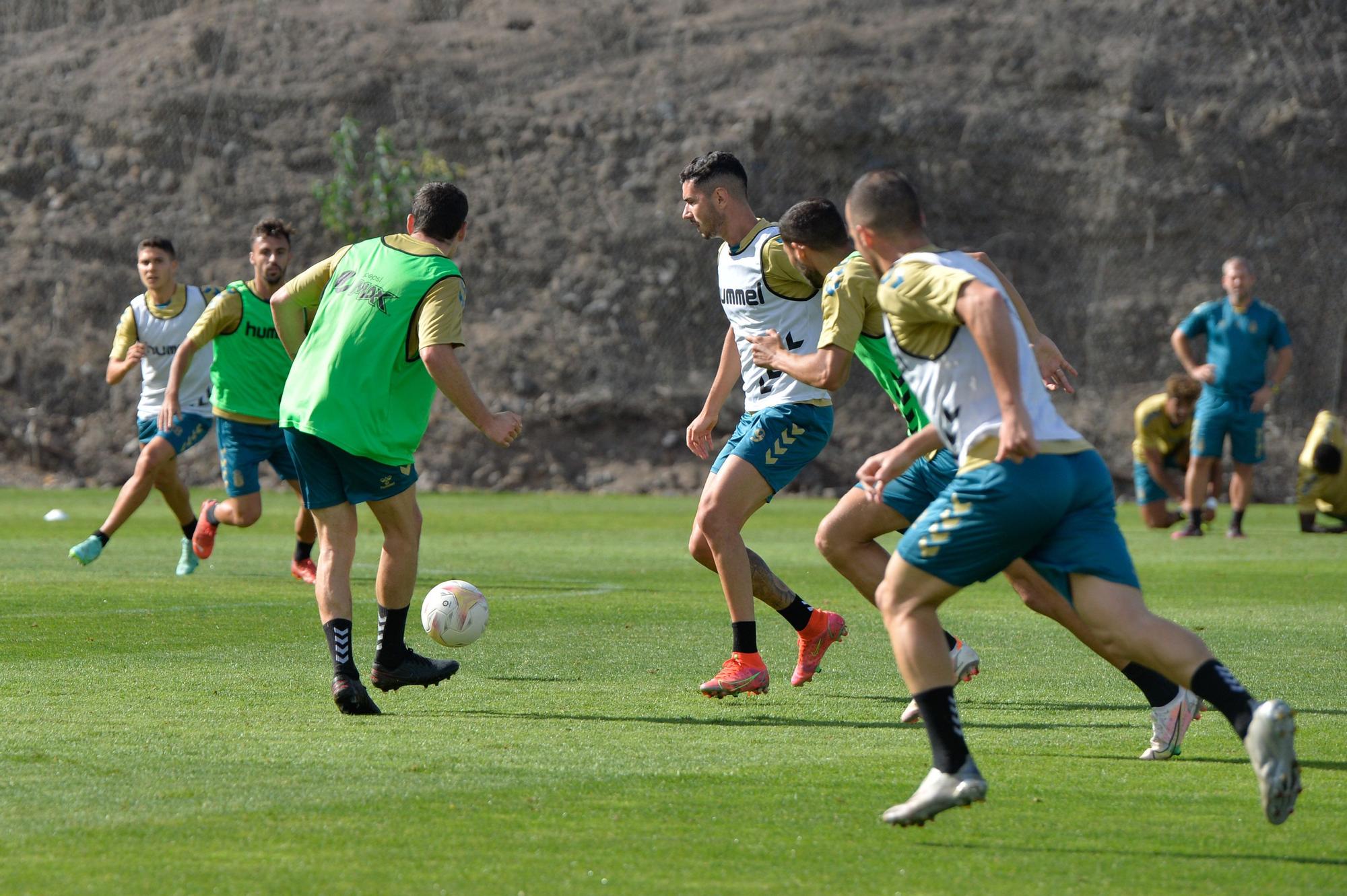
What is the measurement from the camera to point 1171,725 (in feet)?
18.7

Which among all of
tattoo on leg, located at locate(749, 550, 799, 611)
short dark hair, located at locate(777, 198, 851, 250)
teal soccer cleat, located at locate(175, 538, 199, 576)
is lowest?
teal soccer cleat, located at locate(175, 538, 199, 576)

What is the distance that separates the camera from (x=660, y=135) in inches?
1388

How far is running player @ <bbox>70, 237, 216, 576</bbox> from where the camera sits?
1260 centimetres

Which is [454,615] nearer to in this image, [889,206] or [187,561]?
[889,206]

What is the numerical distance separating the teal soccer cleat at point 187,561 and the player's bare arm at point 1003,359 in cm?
933

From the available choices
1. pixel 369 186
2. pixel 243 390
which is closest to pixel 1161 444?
pixel 243 390

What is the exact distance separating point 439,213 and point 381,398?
2.56ft

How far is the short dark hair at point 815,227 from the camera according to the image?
6980mm

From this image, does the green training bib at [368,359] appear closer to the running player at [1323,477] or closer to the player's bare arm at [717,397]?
the player's bare arm at [717,397]

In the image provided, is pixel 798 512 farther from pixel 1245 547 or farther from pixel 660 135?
pixel 660 135

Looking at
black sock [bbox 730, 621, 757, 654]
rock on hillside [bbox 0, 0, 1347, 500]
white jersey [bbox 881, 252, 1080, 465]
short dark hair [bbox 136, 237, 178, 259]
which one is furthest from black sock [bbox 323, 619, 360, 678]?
rock on hillside [bbox 0, 0, 1347, 500]

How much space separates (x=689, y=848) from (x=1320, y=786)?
82.8 inches

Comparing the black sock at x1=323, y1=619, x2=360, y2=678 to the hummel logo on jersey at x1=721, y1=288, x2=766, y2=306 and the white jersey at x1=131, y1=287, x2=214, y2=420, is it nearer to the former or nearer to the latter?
the hummel logo on jersey at x1=721, y1=288, x2=766, y2=306

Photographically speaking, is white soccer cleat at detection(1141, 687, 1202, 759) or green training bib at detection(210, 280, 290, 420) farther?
green training bib at detection(210, 280, 290, 420)
